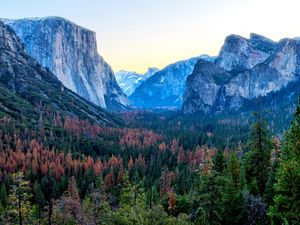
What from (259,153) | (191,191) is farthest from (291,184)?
(191,191)

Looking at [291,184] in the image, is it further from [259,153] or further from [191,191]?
[191,191]

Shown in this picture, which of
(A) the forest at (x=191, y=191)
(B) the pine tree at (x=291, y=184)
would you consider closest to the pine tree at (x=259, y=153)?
(A) the forest at (x=191, y=191)

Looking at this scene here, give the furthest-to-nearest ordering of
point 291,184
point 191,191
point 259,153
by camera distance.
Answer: point 191,191 < point 259,153 < point 291,184

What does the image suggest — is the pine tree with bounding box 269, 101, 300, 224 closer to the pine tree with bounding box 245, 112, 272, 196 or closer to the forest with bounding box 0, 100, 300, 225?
the forest with bounding box 0, 100, 300, 225

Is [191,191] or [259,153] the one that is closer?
[259,153]

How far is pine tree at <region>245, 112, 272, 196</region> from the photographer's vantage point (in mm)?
61156

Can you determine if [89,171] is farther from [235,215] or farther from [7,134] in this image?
[235,215]

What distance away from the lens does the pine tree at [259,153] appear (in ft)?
201

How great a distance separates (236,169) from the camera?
2739 inches

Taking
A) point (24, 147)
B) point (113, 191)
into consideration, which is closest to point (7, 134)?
point (24, 147)

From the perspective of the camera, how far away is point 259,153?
2404 inches

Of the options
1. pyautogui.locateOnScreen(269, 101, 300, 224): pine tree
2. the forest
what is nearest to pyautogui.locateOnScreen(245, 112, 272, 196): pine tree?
the forest

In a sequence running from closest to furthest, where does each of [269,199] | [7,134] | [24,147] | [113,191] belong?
[269,199] < [113,191] < [24,147] < [7,134]

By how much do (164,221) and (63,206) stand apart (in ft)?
140
